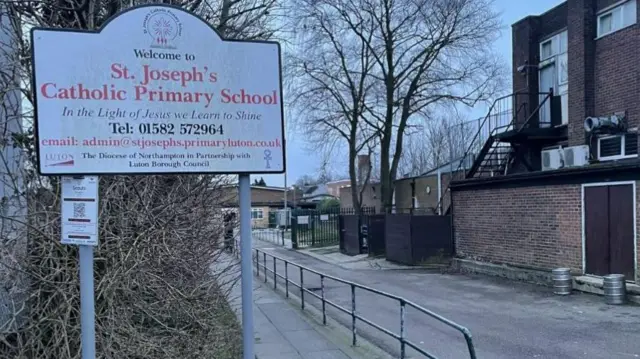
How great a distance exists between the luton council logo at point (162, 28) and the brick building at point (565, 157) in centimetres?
1100

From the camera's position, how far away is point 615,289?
11.1m

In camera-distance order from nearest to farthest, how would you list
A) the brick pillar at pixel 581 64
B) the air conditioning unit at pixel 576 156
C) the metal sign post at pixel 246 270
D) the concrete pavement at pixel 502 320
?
the metal sign post at pixel 246 270
the concrete pavement at pixel 502 320
the air conditioning unit at pixel 576 156
the brick pillar at pixel 581 64

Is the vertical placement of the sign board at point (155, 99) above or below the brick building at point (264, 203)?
above

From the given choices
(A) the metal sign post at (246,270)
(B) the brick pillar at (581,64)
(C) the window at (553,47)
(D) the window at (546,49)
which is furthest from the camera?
(D) the window at (546,49)

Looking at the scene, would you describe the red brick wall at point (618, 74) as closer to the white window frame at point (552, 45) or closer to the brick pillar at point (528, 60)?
the white window frame at point (552, 45)

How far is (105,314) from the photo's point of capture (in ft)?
14.3

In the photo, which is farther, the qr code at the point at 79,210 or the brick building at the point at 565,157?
the brick building at the point at 565,157

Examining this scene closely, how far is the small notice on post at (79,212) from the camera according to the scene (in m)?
3.38

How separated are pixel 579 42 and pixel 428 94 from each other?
12.2 meters

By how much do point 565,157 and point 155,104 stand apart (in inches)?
591

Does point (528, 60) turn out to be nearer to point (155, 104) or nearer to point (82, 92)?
point (155, 104)

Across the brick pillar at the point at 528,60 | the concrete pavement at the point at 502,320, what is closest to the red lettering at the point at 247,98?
the concrete pavement at the point at 502,320

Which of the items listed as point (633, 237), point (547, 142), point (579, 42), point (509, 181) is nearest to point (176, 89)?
point (633, 237)

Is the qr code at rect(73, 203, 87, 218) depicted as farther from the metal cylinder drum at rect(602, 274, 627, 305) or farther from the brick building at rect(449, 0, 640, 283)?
the brick building at rect(449, 0, 640, 283)
